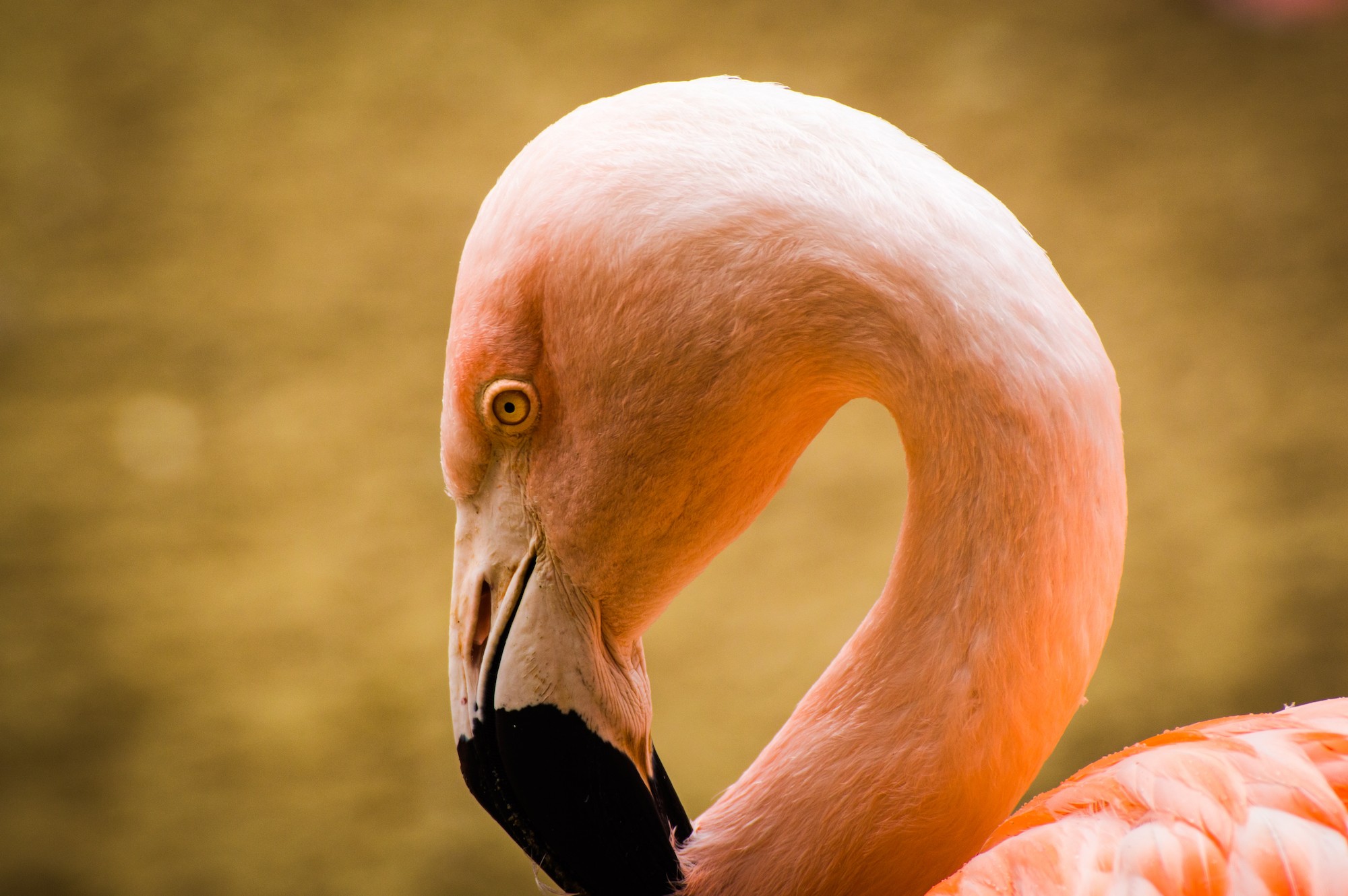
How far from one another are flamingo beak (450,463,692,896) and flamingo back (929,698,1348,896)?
274mm

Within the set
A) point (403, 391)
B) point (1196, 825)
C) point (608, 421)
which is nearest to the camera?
point (1196, 825)

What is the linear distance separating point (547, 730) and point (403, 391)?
2.13 m

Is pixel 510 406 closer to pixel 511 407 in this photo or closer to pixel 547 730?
pixel 511 407

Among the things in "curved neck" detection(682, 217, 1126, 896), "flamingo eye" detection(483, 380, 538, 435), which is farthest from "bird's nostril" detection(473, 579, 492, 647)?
"curved neck" detection(682, 217, 1126, 896)

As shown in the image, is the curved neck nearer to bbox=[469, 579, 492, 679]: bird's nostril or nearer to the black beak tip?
the black beak tip

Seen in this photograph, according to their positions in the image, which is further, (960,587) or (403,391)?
(403,391)

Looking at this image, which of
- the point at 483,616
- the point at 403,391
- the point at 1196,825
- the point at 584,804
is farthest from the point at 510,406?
the point at 403,391

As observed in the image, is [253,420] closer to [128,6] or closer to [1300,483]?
[128,6]

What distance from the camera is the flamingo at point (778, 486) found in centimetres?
87

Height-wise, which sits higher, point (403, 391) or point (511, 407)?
point (403, 391)

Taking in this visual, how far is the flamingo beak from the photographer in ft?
3.16

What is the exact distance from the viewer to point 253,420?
2924mm

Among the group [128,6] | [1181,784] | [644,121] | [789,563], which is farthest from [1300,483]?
[128,6]

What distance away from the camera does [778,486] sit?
103 cm
